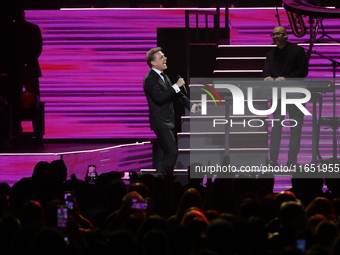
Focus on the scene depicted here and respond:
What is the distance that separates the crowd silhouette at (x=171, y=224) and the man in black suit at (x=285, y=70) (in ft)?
6.80

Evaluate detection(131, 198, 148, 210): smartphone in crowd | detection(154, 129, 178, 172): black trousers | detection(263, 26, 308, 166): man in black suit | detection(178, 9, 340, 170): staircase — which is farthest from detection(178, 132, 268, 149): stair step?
detection(131, 198, 148, 210): smartphone in crowd

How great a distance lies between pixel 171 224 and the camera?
3.65m

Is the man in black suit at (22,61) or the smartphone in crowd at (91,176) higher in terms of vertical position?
the man in black suit at (22,61)

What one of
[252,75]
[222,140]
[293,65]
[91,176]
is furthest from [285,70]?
[91,176]

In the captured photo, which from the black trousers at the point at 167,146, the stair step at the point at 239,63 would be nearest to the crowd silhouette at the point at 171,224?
the black trousers at the point at 167,146

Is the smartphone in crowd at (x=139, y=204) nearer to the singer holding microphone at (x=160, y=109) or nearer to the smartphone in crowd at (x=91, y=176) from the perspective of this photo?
the smartphone in crowd at (x=91, y=176)

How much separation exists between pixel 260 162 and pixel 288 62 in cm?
121

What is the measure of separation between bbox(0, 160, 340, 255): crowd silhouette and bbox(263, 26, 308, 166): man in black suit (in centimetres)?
207

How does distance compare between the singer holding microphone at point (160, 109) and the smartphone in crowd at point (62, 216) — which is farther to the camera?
the singer holding microphone at point (160, 109)

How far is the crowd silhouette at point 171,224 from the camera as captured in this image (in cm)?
280

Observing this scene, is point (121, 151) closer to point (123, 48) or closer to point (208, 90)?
point (208, 90)

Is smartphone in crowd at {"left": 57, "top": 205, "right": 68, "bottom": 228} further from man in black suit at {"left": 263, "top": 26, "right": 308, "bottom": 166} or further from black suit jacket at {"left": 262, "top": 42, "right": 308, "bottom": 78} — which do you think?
black suit jacket at {"left": 262, "top": 42, "right": 308, "bottom": 78}

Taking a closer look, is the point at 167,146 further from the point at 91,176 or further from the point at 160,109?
the point at 91,176

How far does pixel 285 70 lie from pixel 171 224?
→ 4.20 meters
